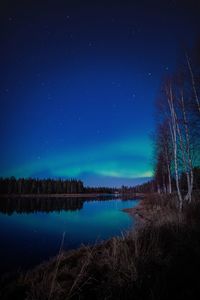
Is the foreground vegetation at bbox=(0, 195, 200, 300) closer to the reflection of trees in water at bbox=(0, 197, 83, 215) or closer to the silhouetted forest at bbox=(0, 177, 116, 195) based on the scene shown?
the reflection of trees in water at bbox=(0, 197, 83, 215)

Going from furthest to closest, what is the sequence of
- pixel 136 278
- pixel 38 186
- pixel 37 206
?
pixel 38 186 < pixel 37 206 < pixel 136 278

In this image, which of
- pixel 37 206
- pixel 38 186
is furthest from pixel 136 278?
pixel 38 186

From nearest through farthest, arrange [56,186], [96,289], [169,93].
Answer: [96,289], [169,93], [56,186]

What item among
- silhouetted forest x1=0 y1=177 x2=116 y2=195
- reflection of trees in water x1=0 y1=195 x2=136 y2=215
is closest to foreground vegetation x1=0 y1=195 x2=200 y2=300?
reflection of trees in water x1=0 y1=195 x2=136 y2=215

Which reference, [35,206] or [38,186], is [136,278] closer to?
[35,206]

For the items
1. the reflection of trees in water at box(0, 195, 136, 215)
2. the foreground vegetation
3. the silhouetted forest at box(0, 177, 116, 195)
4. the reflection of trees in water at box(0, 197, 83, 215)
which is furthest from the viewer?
the silhouetted forest at box(0, 177, 116, 195)

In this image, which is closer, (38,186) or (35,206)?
(35,206)

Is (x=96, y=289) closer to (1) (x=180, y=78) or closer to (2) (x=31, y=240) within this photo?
(2) (x=31, y=240)

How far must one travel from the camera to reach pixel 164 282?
3.41 metres

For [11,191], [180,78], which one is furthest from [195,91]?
[11,191]

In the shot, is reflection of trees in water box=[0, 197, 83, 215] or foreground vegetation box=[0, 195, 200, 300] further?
reflection of trees in water box=[0, 197, 83, 215]

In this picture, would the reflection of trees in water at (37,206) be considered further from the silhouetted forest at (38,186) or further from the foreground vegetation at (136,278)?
the silhouetted forest at (38,186)

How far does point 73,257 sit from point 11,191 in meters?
122

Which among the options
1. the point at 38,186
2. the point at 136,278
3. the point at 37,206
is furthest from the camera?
the point at 38,186
